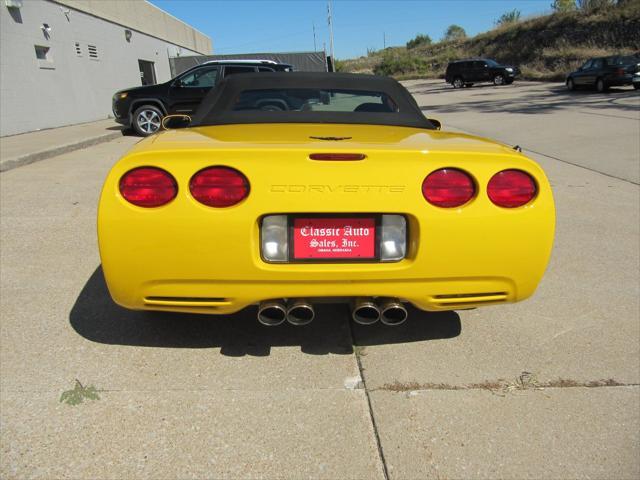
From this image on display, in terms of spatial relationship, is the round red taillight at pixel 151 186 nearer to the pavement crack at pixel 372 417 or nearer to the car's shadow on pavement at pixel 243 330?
the car's shadow on pavement at pixel 243 330

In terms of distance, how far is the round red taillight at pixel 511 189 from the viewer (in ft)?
6.79

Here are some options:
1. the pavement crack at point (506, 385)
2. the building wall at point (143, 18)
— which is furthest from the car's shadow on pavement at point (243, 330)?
the building wall at point (143, 18)

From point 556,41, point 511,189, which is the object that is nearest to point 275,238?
point 511,189

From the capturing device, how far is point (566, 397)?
7.11 ft

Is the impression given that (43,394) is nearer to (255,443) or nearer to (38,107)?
(255,443)

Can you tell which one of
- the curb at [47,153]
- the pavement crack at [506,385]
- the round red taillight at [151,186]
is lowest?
the pavement crack at [506,385]

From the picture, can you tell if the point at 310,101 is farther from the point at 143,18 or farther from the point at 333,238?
the point at 143,18

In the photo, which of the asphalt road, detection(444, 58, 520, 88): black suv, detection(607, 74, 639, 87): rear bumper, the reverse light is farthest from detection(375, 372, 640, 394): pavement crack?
detection(444, 58, 520, 88): black suv

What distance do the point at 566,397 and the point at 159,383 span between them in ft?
6.06

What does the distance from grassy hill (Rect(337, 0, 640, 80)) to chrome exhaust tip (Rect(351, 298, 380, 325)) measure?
3538 centimetres

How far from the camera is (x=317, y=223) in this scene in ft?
6.58

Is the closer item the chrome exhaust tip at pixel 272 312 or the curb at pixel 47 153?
the chrome exhaust tip at pixel 272 312

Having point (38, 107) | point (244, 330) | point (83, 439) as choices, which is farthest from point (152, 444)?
point (38, 107)

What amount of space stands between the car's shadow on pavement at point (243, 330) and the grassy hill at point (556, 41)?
34.8 metres
